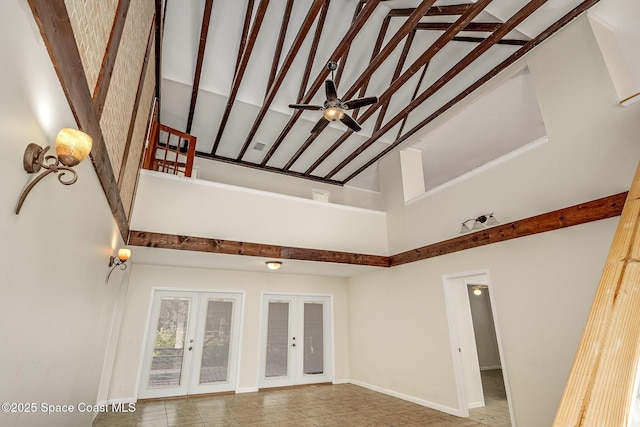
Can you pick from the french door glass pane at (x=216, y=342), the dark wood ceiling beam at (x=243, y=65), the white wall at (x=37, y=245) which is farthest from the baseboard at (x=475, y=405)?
the dark wood ceiling beam at (x=243, y=65)

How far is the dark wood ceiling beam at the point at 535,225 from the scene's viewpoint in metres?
3.74

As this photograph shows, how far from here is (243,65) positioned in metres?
5.21

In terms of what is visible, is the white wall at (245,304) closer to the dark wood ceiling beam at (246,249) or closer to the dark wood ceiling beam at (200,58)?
the dark wood ceiling beam at (246,249)

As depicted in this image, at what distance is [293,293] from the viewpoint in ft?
25.9

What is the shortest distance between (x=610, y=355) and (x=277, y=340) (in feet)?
24.6

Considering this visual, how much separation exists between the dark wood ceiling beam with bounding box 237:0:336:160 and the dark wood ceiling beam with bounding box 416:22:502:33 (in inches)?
80.0

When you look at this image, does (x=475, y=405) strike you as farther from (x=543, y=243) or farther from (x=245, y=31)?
(x=245, y=31)

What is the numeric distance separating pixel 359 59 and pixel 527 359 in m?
5.45

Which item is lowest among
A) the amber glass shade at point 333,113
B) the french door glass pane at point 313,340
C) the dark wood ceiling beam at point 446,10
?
the french door glass pane at point 313,340

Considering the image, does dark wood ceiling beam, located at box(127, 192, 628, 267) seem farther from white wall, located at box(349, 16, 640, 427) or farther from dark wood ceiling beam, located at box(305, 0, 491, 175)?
dark wood ceiling beam, located at box(305, 0, 491, 175)

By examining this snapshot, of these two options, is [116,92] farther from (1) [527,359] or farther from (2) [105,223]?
(1) [527,359]

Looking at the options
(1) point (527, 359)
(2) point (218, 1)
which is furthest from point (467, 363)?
(2) point (218, 1)

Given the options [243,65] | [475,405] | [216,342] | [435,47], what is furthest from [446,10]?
[216,342]

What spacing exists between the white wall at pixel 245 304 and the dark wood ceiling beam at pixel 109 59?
16.2 ft
